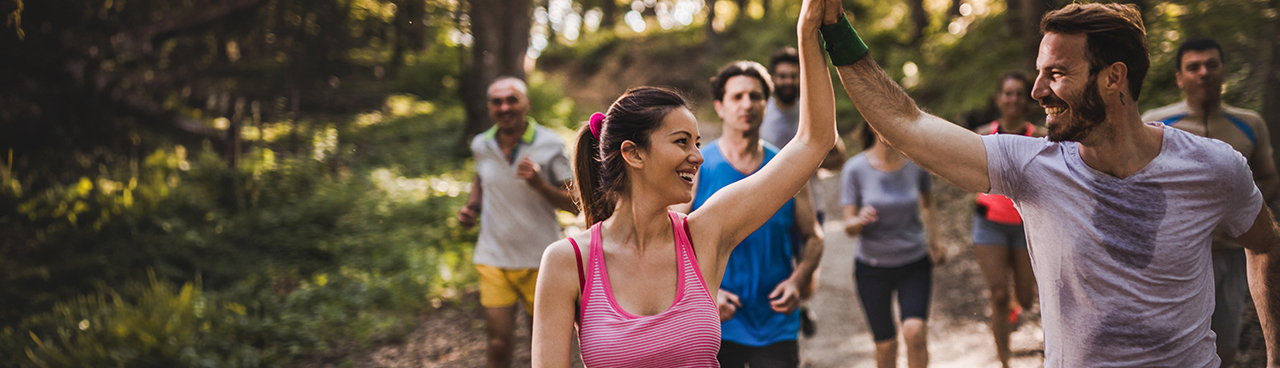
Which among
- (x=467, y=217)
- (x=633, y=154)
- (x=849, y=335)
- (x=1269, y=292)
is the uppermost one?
(x=633, y=154)

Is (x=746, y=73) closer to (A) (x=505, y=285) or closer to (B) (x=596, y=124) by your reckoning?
(B) (x=596, y=124)

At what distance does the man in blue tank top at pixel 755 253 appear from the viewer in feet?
11.3

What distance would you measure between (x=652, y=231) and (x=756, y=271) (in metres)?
1.43

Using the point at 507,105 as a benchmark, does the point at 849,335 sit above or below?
below

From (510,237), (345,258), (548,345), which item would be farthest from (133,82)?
(548,345)

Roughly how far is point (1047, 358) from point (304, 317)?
21.7 feet

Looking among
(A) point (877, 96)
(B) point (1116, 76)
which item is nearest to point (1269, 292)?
(B) point (1116, 76)

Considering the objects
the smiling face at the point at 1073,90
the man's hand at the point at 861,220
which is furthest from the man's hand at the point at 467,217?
the smiling face at the point at 1073,90

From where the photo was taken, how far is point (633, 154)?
2227 millimetres

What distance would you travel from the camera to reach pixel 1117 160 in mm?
2074

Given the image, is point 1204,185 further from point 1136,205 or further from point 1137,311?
point 1137,311

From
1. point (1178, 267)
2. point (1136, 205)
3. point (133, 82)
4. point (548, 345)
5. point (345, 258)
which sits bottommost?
point (345, 258)

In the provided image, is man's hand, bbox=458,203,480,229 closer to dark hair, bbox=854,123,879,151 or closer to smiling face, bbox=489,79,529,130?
smiling face, bbox=489,79,529,130

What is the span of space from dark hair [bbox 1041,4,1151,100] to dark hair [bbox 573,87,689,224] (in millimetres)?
1124
